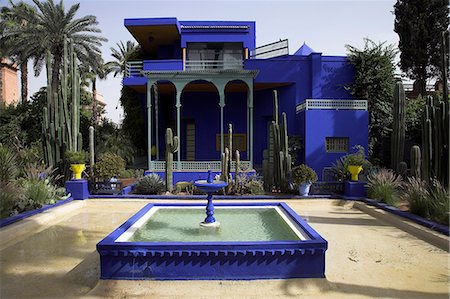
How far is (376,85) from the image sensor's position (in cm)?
1723

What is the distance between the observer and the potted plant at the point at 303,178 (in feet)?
39.1

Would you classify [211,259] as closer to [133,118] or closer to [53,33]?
[133,118]

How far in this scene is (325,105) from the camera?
50.2ft

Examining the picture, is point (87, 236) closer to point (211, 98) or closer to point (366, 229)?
point (366, 229)

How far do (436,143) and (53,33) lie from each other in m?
22.0

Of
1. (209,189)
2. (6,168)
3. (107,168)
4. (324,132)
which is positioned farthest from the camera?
(324,132)

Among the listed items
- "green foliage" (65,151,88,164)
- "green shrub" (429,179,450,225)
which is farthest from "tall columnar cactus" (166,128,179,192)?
"green shrub" (429,179,450,225)

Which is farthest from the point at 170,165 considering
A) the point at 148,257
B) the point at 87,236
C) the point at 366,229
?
the point at 148,257

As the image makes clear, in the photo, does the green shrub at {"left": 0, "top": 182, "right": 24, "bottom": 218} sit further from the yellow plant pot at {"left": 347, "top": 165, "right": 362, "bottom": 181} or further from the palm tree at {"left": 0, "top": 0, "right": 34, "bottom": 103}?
the palm tree at {"left": 0, "top": 0, "right": 34, "bottom": 103}

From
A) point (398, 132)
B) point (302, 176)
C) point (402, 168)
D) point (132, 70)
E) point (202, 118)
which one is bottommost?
point (302, 176)

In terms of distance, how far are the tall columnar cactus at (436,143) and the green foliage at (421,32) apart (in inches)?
585

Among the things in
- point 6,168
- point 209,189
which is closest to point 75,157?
point 6,168

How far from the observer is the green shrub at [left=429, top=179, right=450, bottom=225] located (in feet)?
24.6

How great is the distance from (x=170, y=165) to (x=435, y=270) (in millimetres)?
9144
